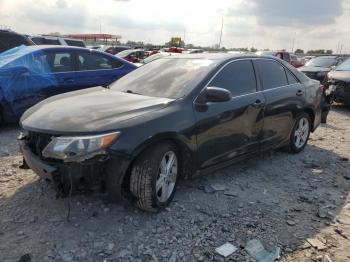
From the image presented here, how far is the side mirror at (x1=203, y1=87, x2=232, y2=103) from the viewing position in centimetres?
387

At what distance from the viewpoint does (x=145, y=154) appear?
3404 mm

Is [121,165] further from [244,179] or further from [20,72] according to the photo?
[20,72]

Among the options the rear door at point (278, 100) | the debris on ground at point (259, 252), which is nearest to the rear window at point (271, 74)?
the rear door at point (278, 100)

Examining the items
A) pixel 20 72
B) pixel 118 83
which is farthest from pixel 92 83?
pixel 118 83

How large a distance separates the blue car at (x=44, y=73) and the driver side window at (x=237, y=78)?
357 centimetres

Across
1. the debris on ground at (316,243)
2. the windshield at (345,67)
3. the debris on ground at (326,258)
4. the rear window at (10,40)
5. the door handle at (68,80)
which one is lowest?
the debris on ground at (326,258)

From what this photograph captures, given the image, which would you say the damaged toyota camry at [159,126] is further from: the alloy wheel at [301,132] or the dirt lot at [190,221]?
the alloy wheel at [301,132]

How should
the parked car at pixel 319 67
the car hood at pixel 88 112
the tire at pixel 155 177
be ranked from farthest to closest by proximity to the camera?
the parked car at pixel 319 67 → the tire at pixel 155 177 → the car hood at pixel 88 112

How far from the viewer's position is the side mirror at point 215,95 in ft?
12.7

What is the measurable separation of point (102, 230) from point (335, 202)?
2.68 metres

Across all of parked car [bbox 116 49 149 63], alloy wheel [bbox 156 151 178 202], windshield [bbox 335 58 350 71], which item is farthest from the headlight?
parked car [bbox 116 49 149 63]

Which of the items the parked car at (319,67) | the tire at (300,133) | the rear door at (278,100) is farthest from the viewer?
the parked car at (319,67)

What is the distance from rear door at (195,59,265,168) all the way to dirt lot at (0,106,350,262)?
46 centimetres

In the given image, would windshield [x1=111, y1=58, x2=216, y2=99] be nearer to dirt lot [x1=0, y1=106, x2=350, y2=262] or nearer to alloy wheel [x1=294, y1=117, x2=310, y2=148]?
dirt lot [x1=0, y1=106, x2=350, y2=262]
